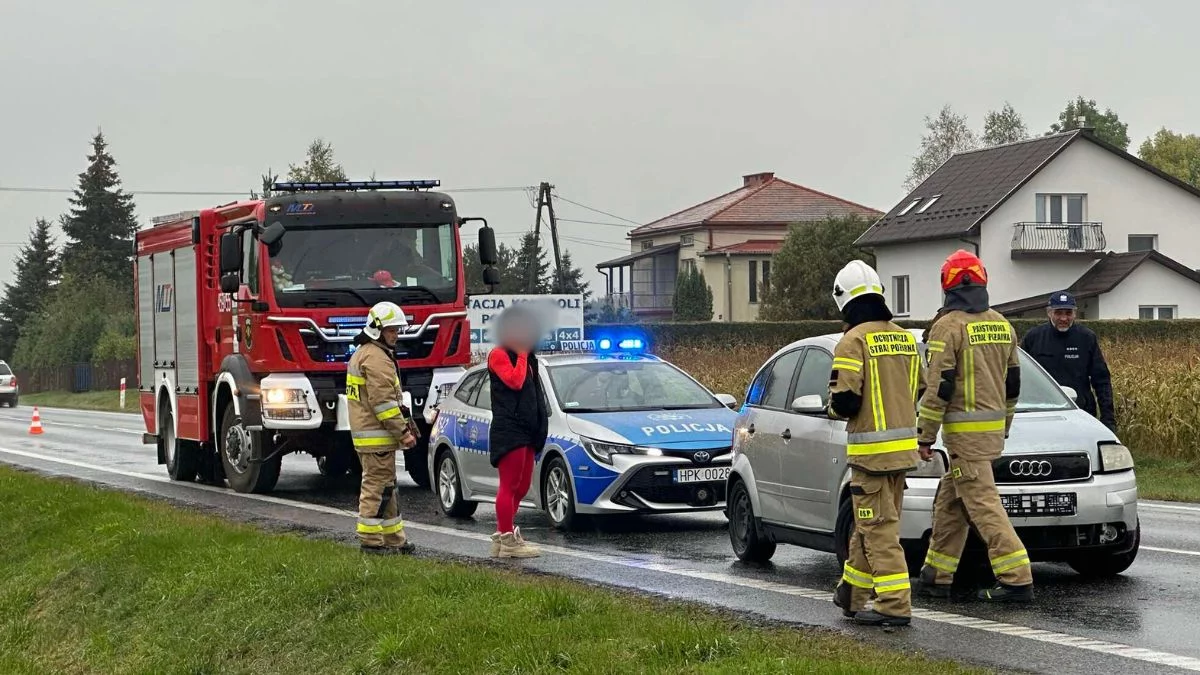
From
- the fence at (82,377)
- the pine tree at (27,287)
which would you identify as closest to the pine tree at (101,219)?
the pine tree at (27,287)

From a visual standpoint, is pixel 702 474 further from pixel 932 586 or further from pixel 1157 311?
pixel 1157 311

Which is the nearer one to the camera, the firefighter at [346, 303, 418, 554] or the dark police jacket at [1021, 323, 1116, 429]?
the firefighter at [346, 303, 418, 554]

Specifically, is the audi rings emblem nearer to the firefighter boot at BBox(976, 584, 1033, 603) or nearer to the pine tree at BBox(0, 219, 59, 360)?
the firefighter boot at BBox(976, 584, 1033, 603)

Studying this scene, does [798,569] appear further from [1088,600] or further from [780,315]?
[780,315]

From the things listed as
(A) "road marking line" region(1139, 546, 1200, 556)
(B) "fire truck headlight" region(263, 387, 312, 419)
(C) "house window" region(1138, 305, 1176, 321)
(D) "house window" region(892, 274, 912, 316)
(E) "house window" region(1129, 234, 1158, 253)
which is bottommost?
(A) "road marking line" region(1139, 546, 1200, 556)

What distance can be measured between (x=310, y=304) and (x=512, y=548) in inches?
242

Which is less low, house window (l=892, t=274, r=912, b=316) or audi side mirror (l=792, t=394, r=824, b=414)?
house window (l=892, t=274, r=912, b=316)

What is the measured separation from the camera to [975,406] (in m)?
9.52

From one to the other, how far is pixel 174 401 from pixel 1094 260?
46982 mm

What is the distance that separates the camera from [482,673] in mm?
7949

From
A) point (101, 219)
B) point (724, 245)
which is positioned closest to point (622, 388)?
point (724, 245)

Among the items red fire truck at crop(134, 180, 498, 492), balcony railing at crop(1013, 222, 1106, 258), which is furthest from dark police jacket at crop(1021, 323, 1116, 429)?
balcony railing at crop(1013, 222, 1106, 258)

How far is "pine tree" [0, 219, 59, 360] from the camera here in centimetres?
11375

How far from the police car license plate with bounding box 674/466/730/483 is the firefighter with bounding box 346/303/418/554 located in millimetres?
2258
